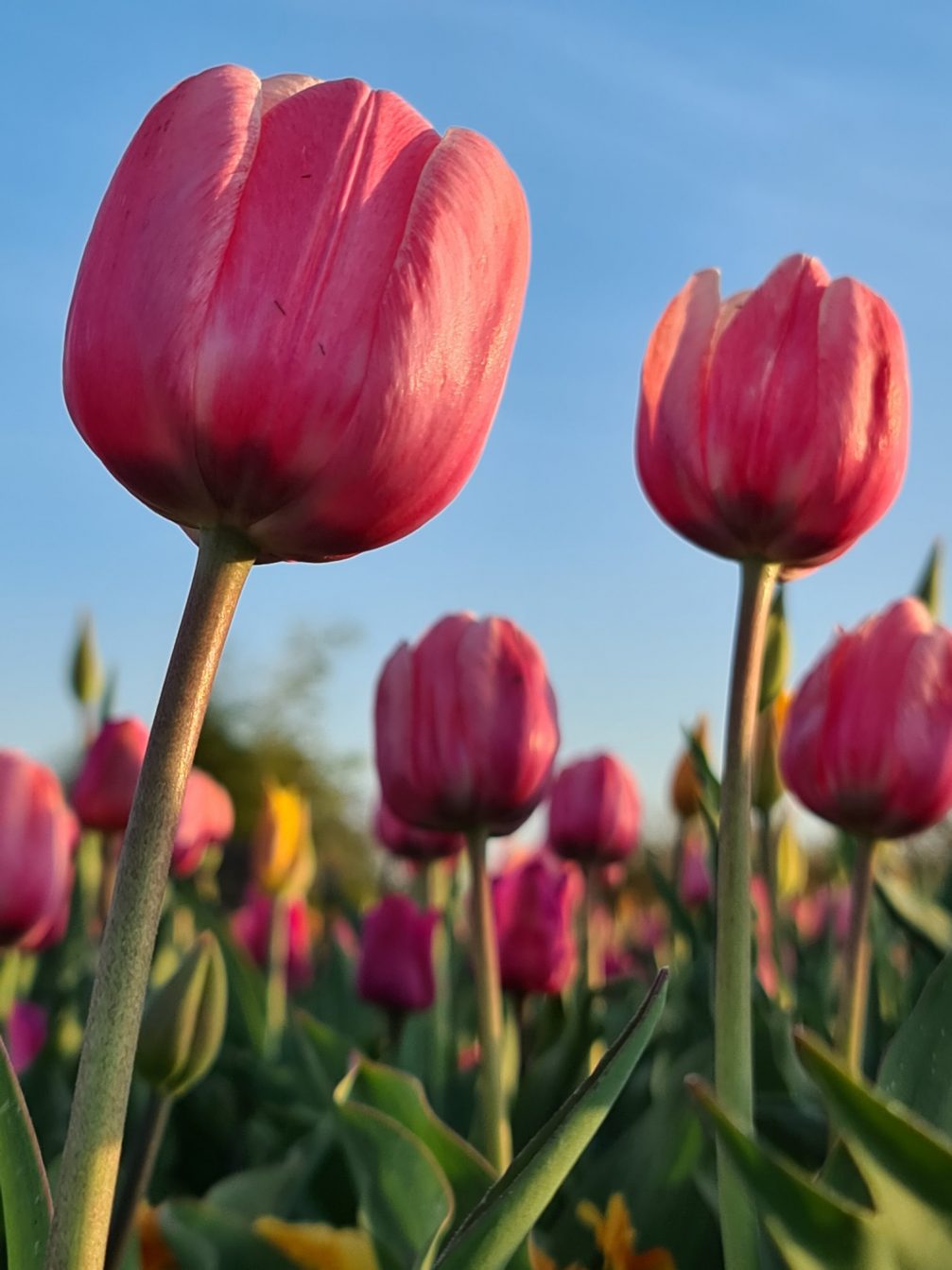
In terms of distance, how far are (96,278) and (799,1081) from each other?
819 mm

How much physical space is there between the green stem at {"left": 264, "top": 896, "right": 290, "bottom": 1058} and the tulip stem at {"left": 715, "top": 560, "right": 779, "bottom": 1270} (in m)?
1.14

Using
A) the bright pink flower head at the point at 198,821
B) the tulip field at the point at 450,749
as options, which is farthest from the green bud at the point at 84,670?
the tulip field at the point at 450,749

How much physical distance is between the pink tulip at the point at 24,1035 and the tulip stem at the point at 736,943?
990mm

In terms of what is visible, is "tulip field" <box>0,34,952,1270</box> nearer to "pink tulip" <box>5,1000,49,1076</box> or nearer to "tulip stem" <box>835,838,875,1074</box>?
"tulip stem" <box>835,838,875,1074</box>

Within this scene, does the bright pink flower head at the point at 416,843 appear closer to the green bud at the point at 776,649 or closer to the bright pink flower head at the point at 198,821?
the bright pink flower head at the point at 198,821

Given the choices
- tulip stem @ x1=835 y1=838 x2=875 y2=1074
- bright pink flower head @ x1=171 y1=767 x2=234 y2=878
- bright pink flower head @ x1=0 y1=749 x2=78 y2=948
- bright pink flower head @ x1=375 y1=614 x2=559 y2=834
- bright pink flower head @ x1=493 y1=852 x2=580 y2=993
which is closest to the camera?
tulip stem @ x1=835 y1=838 x2=875 y2=1074

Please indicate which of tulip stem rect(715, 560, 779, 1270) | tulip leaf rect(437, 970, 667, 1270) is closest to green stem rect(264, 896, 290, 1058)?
tulip stem rect(715, 560, 779, 1270)

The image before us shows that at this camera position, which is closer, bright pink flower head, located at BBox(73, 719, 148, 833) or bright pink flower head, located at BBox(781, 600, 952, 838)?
bright pink flower head, located at BBox(781, 600, 952, 838)

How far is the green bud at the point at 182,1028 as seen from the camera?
0.73 meters

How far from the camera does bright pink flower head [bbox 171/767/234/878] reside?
1861mm

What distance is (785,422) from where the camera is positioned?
0.72 meters

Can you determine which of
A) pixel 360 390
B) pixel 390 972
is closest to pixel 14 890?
pixel 390 972

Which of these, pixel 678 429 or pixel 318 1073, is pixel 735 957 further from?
pixel 318 1073

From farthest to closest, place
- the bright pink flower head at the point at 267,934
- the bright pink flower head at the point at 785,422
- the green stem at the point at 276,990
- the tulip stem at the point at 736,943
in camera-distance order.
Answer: the bright pink flower head at the point at 267,934
the green stem at the point at 276,990
the bright pink flower head at the point at 785,422
the tulip stem at the point at 736,943
